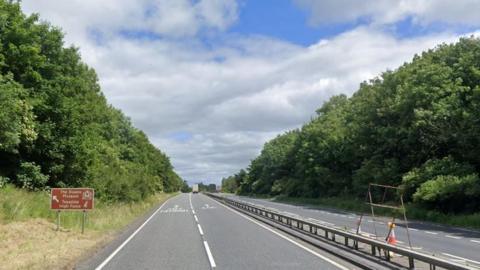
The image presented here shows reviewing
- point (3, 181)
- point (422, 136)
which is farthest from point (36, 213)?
point (422, 136)

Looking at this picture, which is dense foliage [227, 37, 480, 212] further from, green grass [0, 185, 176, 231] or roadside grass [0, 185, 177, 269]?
roadside grass [0, 185, 177, 269]

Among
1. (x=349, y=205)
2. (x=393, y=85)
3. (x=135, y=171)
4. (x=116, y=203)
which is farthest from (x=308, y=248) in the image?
(x=135, y=171)

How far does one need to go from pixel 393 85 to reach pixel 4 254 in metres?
45.9

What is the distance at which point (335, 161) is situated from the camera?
72.2 meters

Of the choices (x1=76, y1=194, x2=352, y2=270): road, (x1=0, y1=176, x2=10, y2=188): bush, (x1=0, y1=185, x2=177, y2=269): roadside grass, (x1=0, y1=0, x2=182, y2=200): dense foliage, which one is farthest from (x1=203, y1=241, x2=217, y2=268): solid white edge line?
(x1=0, y1=176, x2=10, y2=188): bush

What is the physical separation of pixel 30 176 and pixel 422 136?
30.4m

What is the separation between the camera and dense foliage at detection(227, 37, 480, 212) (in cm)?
3547

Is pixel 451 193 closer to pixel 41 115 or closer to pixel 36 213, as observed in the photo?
pixel 36 213

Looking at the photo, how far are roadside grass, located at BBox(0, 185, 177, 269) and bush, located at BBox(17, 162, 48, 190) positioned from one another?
123 centimetres

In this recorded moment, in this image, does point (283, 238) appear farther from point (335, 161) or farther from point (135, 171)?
point (335, 161)

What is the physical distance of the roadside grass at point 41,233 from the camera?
15.1 metres

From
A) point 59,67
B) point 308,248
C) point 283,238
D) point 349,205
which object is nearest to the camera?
point 308,248

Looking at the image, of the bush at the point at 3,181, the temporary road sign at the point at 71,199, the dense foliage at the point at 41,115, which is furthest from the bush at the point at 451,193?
the bush at the point at 3,181

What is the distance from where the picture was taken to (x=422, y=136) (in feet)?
148
